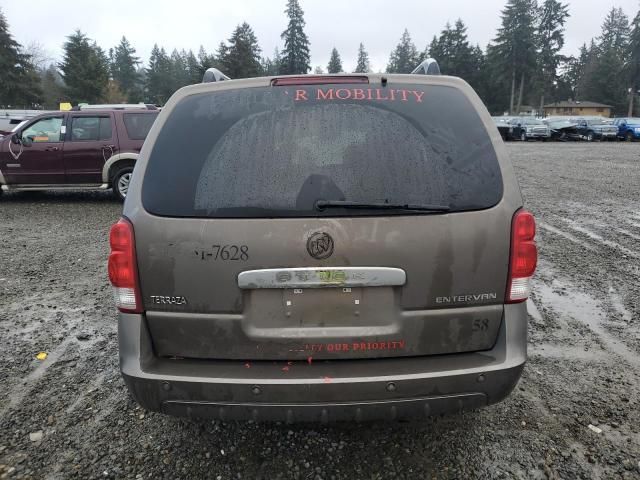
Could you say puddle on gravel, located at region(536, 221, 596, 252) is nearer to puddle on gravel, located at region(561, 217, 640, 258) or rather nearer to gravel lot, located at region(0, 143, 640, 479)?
puddle on gravel, located at region(561, 217, 640, 258)

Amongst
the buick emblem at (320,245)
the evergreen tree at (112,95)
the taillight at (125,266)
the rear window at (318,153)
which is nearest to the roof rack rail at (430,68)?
the rear window at (318,153)

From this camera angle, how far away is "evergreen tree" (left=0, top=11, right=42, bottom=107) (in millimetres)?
52938

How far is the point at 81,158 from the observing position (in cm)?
1028

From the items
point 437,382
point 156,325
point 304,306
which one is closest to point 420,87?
point 304,306

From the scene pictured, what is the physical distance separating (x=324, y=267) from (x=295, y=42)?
8657cm

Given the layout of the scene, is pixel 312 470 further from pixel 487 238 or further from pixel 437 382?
pixel 487 238

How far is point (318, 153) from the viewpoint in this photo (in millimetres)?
2273

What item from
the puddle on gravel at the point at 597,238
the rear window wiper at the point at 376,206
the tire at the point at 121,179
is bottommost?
the puddle on gravel at the point at 597,238

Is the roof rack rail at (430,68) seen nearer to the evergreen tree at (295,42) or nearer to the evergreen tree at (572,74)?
the evergreen tree at (295,42)

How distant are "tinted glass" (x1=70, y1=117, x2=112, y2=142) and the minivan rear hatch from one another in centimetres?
904

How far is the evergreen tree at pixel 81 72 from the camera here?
61.9 m

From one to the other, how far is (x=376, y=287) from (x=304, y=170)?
64 cm

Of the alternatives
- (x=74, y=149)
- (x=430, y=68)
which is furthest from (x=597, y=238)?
(x=74, y=149)

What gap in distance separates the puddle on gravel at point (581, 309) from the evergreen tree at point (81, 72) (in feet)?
221
